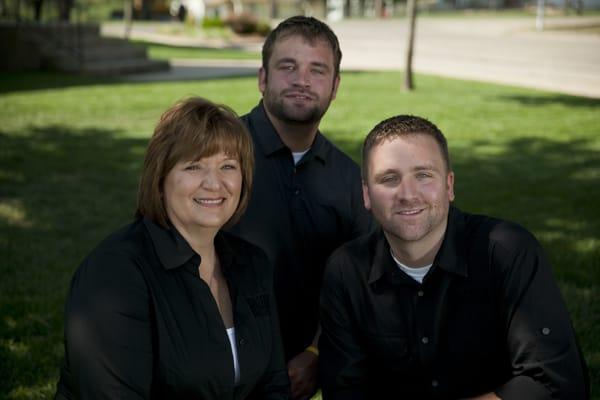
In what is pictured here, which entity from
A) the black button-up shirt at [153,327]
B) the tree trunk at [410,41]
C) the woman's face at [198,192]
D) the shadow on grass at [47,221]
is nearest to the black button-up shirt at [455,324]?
the black button-up shirt at [153,327]

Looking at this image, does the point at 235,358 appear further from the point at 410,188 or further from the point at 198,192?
the point at 410,188

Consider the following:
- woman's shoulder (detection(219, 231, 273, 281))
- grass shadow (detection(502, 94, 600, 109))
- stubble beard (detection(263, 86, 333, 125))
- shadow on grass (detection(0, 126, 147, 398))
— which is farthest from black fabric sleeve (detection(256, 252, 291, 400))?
grass shadow (detection(502, 94, 600, 109))

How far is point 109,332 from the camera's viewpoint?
7.73 feet

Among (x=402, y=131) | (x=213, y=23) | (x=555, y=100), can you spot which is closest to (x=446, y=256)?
(x=402, y=131)

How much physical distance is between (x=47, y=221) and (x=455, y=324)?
15.9ft

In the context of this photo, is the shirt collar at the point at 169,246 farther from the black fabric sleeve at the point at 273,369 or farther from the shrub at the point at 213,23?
the shrub at the point at 213,23

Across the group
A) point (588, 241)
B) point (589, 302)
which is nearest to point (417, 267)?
point (589, 302)

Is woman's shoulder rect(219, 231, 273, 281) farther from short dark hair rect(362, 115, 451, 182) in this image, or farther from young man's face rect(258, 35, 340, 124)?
young man's face rect(258, 35, 340, 124)

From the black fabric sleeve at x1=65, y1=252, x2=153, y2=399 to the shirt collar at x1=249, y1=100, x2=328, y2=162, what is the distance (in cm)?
135

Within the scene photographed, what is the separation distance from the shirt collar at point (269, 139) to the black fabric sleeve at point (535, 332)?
3.91 ft

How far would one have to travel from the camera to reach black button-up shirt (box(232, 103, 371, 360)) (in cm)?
359

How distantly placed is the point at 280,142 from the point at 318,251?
556 millimetres

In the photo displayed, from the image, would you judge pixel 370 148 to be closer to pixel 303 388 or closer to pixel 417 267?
pixel 417 267

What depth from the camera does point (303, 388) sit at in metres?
3.42
